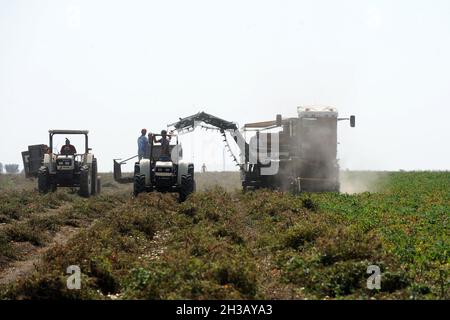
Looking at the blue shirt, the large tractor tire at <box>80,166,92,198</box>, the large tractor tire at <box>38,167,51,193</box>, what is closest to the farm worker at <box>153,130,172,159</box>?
the blue shirt

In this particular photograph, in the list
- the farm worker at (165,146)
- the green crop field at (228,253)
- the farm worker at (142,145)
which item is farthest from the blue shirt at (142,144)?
the green crop field at (228,253)

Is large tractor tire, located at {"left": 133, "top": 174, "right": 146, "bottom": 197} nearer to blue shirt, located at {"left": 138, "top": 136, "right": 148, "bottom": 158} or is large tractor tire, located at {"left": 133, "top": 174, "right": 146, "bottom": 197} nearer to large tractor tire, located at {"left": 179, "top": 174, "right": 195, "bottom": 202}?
blue shirt, located at {"left": 138, "top": 136, "right": 148, "bottom": 158}

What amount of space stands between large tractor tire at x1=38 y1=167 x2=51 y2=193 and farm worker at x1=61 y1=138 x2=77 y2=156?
1381mm

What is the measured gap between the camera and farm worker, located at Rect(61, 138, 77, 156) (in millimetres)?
30969

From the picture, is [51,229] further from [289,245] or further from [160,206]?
[289,245]

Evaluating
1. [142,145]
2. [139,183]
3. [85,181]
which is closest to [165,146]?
[142,145]

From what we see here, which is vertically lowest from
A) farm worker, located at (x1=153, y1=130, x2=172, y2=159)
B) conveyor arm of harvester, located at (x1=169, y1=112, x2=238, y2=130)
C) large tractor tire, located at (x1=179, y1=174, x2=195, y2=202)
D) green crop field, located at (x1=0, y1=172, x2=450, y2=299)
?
green crop field, located at (x1=0, y1=172, x2=450, y2=299)

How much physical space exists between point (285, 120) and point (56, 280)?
24.5 metres

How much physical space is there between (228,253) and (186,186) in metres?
13.8

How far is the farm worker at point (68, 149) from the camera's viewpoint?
3097cm

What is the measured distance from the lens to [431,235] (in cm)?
1599
